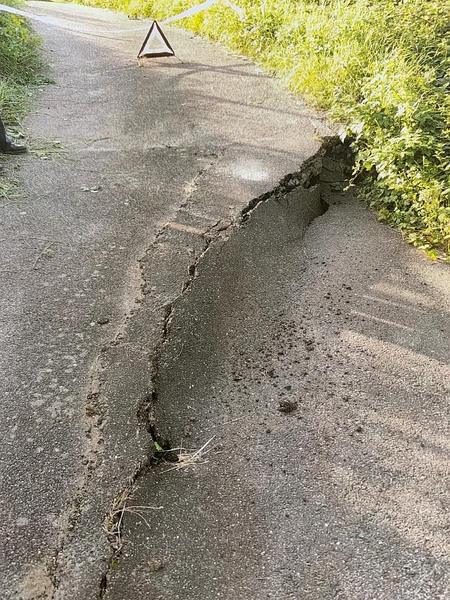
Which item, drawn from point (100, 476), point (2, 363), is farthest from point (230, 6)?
point (100, 476)

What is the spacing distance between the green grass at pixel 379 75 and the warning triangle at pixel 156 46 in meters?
0.97

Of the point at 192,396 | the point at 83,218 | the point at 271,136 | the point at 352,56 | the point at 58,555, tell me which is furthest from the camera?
the point at 352,56

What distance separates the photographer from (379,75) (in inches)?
195

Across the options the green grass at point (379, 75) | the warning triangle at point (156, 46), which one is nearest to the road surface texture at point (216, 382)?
the green grass at point (379, 75)

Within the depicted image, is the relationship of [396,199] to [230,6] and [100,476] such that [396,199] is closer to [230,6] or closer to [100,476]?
[100,476]

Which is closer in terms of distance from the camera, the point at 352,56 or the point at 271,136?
the point at 271,136

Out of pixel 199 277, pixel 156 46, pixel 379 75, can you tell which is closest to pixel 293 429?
pixel 199 277

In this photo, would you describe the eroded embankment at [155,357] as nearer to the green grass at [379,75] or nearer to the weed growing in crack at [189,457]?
the weed growing in crack at [189,457]

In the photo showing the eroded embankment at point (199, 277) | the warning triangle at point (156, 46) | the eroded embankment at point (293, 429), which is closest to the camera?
the eroded embankment at point (293, 429)

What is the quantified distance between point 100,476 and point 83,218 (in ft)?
7.38

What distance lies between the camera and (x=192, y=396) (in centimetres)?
276

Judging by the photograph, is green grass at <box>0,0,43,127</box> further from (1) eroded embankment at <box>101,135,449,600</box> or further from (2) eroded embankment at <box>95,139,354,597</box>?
(1) eroded embankment at <box>101,135,449,600</box>

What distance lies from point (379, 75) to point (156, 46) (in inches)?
147

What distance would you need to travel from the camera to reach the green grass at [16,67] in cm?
573
